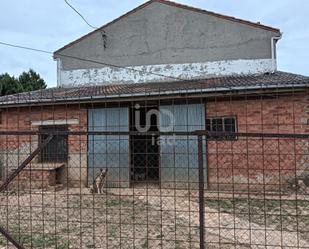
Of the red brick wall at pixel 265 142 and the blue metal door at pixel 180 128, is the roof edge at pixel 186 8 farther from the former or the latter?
the blue metal door at pixel 180 128

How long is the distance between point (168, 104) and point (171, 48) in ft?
14.4

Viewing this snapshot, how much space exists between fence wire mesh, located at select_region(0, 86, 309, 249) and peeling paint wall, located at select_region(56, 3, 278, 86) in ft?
10.5

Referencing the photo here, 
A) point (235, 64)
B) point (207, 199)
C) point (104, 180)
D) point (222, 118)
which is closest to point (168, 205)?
point (207, 199)

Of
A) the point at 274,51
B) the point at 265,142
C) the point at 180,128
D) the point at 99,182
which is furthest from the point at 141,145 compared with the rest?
the point at 274,51

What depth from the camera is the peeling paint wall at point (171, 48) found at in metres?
14.1

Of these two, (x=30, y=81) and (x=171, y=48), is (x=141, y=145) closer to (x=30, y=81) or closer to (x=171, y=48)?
(x=171, y=48)

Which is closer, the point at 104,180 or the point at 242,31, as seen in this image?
the point at 104,180

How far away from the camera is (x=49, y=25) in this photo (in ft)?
46.6

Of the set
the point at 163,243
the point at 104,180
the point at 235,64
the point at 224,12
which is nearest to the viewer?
the point at 163,243

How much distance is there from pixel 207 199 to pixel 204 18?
895 cm

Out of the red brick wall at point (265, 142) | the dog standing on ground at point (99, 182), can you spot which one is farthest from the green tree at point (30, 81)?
the red brick wall at point (265, 142)

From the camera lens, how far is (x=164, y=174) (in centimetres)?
1121

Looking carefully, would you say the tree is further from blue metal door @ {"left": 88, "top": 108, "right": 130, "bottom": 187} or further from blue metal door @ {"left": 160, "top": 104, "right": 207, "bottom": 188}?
blue metal door @ {"left": 160, "top": 104, "right": 207, "bottom": 188}

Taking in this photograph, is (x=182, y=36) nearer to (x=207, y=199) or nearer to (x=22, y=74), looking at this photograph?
(x=207, y=199)
